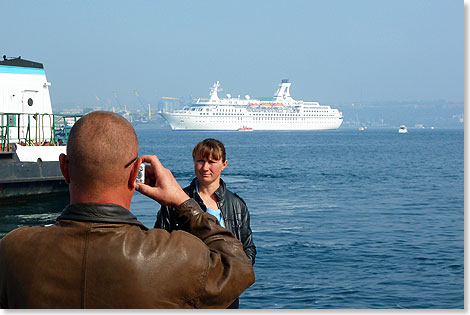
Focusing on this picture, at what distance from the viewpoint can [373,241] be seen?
44.4 ft

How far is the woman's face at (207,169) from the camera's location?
12.5ft

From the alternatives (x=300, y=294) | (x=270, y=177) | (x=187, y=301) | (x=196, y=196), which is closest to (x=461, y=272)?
(x=300, y=294)

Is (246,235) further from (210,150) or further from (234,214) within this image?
(210,150)

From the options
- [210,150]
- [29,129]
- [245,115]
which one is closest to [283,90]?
[245,115]

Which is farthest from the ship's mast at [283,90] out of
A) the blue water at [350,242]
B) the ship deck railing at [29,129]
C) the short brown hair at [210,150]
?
the short brown hair at [210,150]

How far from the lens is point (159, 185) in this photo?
5.93ft

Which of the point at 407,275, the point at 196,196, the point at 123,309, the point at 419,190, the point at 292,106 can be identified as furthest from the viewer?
the point at 292,106

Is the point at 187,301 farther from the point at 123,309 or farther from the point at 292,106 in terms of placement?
the point at 292,106

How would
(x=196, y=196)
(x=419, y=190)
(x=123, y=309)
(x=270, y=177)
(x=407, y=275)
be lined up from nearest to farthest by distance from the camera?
1. (x=123, y=309)
2. (x=196, y=196)
3. (x=407, y=275)
4. (x=419, y=190)
5. (x=270, y=177)

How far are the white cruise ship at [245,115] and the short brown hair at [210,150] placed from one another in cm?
12790

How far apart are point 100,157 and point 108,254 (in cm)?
25

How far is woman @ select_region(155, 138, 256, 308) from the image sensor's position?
12.5 ft

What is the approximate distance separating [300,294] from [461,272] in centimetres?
299

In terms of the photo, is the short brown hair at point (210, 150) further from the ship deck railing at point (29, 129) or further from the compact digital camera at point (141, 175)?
the ship deck railing at point (29, 129)
